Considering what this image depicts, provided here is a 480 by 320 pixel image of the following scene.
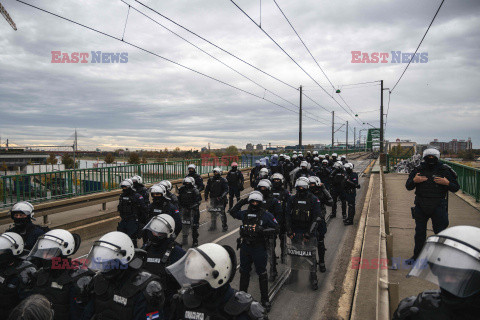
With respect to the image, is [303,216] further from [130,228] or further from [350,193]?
[350,193]

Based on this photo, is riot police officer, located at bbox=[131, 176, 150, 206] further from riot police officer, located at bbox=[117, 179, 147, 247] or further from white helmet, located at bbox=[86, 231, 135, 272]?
white helmet, located at bbox=[86, 231, 135, 272]

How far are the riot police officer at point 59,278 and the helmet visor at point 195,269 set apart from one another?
1.22m

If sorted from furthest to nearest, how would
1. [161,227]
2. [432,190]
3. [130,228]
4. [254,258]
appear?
[130,228]
[432,190]
[254,258]
[161,227]

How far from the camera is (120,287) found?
291 cm

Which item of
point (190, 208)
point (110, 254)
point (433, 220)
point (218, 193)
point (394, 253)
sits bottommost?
point (394, 253)

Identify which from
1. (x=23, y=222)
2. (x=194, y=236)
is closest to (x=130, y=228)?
(x=194, y=236)

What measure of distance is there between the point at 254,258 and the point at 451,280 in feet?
11.1

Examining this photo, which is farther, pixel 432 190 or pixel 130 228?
pixel 130 228

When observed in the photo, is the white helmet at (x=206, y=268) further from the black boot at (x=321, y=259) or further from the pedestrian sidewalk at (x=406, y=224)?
the black boot at (x=321, y=259)

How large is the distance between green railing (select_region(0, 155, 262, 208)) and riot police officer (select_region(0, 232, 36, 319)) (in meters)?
6.02

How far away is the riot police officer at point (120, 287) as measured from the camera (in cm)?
276

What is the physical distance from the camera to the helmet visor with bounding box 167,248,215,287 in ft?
8.30

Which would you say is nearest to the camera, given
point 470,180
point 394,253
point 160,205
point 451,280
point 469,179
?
point 451,280

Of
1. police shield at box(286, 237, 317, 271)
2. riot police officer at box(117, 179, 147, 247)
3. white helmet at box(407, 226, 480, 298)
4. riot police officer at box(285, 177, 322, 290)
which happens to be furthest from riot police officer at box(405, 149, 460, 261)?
riot police officer at box(117, 179, 147, 247)
